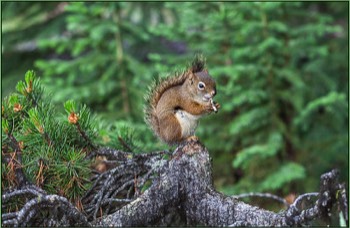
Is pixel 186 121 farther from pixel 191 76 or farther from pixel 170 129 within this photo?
pixel 191 76

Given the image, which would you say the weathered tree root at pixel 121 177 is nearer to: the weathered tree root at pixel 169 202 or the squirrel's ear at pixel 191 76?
the weathered tree root at pixel 169 202

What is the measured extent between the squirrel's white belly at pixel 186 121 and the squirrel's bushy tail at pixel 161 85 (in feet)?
0.41

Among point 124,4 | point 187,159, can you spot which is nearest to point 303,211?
point 187,159

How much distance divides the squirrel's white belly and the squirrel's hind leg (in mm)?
13

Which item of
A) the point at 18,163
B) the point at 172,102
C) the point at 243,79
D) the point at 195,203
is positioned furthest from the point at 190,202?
the point at 243,79

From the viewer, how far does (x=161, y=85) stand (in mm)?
2590

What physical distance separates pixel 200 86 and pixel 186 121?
0.45ft

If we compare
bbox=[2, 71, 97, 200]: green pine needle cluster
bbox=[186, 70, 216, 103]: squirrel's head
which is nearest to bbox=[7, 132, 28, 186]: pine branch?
bbox=[2, 71, 97, 200]: green pine needle cluster

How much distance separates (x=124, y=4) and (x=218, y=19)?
1.12 metres

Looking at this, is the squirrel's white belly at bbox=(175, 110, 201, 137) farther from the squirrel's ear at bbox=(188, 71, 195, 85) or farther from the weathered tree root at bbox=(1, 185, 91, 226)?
the weathered tree root at bbox=(1, 185, 91, 226)

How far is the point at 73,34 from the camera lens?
664cm

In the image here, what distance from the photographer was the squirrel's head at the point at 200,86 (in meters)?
2.45

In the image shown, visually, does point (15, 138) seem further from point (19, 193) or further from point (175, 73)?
point (175, 73)

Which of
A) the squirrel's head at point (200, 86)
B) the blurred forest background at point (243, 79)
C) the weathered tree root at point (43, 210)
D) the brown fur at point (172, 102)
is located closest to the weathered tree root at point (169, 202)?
the weathered tree root at point (43, 210)
